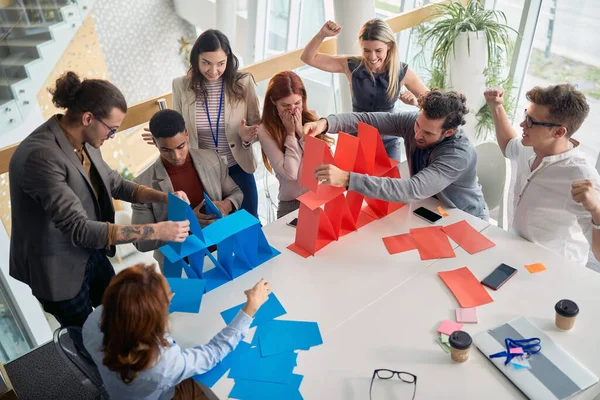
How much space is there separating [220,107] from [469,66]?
86.8 inches

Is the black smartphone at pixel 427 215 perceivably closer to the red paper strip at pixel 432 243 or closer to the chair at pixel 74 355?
the red paper strip at pixel 432 243

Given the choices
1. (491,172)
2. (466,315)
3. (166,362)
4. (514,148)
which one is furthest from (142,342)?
(491,172)

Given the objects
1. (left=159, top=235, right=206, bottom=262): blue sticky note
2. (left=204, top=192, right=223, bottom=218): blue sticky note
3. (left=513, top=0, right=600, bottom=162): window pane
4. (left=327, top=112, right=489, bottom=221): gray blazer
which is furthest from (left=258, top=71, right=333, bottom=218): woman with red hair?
(left=513, top=0, right=600, bottom=162): window pane

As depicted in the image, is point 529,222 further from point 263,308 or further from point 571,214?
point 263,308

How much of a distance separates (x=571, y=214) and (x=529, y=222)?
185mm

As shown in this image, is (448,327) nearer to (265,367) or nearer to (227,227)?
(265,367)

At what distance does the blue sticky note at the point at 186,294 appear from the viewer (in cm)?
211

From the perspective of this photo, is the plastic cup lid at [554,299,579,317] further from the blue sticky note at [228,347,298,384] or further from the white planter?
the white planter

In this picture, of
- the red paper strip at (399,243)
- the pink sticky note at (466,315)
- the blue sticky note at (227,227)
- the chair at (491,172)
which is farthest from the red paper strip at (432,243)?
the blue sticky note at (227,227)

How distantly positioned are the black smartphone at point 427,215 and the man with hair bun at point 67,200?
1182 mm

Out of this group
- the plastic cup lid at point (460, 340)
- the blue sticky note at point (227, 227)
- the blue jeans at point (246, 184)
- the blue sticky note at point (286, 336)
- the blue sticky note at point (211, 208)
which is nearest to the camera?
the plastic cup lid at point (460, 340)

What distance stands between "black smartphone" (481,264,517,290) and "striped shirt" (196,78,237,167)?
61.2 inches

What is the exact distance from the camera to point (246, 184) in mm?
3041

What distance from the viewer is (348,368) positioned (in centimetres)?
182
